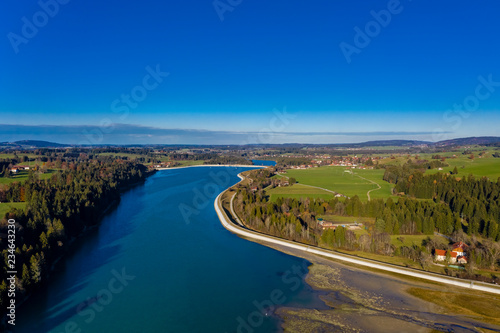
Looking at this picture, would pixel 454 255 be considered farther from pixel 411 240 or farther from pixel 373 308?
pixel 373 308

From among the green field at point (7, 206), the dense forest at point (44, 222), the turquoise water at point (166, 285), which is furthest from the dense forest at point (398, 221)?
the green field at point (7, 206)

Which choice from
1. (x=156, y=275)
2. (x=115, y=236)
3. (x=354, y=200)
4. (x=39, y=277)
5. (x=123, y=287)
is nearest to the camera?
(x=39, y=277)

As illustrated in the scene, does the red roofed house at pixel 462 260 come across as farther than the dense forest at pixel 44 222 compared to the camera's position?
Yes

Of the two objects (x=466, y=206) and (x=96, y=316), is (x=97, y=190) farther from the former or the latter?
(x=466, y=206)

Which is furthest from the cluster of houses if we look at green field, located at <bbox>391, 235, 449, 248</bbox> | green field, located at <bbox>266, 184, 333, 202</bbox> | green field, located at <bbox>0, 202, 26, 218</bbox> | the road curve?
green field, located at <bbox>0, 202, 26, 218</bbox>

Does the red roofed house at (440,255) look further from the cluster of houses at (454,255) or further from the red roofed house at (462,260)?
the red roofed house at (462,260)

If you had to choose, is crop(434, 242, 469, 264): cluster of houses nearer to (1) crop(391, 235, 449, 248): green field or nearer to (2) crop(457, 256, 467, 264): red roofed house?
(2) crop(457, 256, 467, 264): red roofed house

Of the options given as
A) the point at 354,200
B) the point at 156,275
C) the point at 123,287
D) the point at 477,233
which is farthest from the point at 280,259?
the point at 477,233
